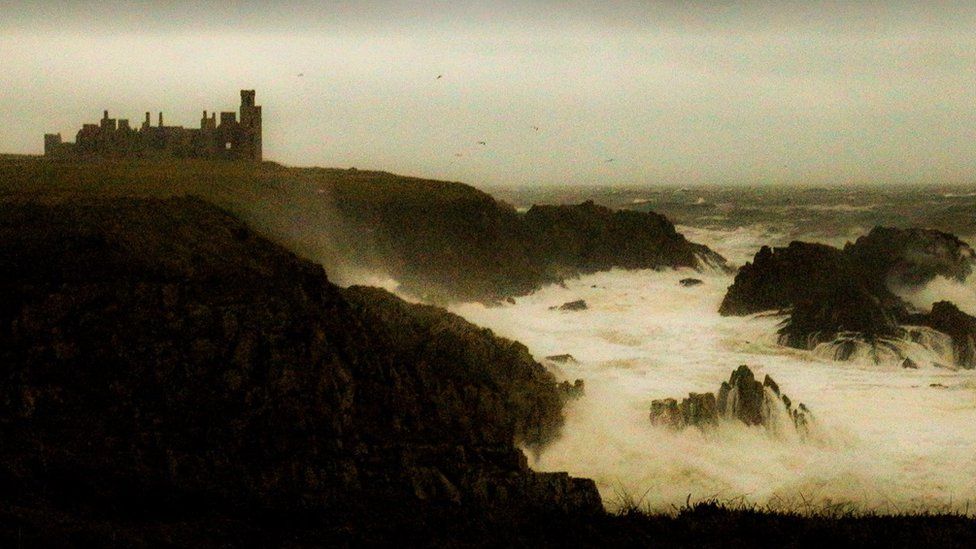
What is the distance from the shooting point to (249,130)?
54344mm

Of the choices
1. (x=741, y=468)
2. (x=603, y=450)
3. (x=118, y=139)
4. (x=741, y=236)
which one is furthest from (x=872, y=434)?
(x=741, y=236)

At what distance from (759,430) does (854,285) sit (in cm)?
1346

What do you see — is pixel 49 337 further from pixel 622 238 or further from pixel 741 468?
pixel 622 238

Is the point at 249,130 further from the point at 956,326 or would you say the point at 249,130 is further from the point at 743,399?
the point at 743,399

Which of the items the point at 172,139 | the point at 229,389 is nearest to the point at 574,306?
the point at 229,389

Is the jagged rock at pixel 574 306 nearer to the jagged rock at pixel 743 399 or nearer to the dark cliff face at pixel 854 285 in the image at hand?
the dark cliff face at pixel 854 285

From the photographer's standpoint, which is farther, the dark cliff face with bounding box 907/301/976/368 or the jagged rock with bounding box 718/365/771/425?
the dark cliff face with bounding box 907/301/976/368

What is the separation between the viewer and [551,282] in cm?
4425

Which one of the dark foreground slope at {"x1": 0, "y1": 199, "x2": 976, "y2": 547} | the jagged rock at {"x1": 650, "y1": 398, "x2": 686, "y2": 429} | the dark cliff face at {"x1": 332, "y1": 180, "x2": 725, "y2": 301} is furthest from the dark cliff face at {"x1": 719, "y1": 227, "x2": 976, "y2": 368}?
the dark foreground slope at {"x1": 0, "y1": 199, "x2": 976, "y2": 547}

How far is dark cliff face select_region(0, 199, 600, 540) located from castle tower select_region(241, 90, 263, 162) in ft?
108

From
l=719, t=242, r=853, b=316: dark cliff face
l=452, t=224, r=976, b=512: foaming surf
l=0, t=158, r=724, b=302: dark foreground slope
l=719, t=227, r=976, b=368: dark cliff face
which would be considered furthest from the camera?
l=719, t=242, r=853, b=316: dark cliff face

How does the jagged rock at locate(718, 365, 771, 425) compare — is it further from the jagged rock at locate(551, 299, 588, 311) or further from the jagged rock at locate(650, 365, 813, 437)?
the jagged rock at locate(551, 299, 588, 311)

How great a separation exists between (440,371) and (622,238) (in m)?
33.4

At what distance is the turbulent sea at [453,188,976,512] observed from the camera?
1744 cm
